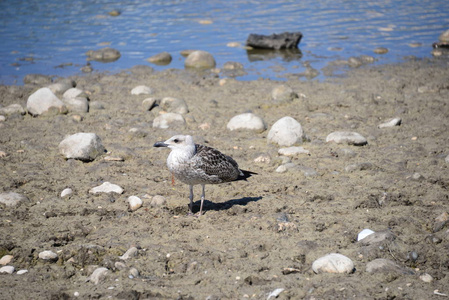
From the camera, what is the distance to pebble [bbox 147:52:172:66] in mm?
14492

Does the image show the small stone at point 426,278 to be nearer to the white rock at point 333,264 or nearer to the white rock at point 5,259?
the white rock at point 333,264

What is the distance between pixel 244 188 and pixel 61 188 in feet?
8.24

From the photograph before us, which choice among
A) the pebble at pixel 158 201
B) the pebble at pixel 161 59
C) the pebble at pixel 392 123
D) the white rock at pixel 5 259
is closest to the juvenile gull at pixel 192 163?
the pebble at pixel 158 201

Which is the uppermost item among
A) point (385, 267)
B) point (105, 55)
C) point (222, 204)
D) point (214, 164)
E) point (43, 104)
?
point (214, 164)

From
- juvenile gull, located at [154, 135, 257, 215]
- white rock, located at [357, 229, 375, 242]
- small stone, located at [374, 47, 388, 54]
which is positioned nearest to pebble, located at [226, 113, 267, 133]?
juvenile gull, located at [154, 135, 257, 215]

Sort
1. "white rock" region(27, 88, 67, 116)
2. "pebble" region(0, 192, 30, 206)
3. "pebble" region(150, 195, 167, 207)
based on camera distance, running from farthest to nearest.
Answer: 1. "white rock" region(27, 88, 67, 116)
2. "pebble" region(150, 195, 167, 207)
3. "pebble" region(0, 192, 30, 206)

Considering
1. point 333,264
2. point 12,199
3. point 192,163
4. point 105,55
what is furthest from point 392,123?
point 105,55

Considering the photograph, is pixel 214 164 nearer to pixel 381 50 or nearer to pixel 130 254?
pixel 130 254

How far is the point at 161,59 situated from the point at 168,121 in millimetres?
5571

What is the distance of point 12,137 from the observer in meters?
8.73

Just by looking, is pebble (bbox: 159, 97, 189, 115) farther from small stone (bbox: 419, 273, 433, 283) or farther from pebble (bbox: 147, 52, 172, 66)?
small stone (bbox: 419, 273, 433, 283)

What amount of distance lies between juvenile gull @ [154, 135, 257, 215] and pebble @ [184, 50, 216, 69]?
25.3ft

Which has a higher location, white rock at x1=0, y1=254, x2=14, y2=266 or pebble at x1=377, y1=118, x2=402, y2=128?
white rock at x1=0, y1=254, x2=14, y2=266

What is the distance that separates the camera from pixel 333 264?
4836 mm
